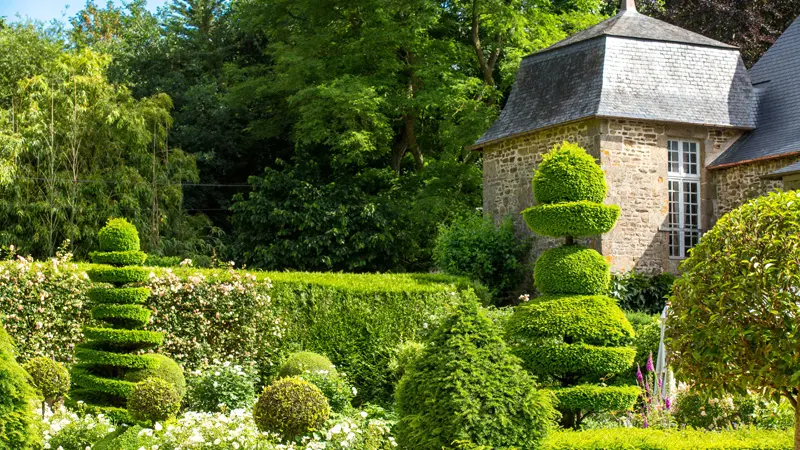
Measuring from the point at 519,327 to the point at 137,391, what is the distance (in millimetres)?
4142

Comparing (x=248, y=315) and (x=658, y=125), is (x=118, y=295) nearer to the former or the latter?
(x=248, y=315)

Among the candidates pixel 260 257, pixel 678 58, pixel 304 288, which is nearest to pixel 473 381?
pixel 304 288

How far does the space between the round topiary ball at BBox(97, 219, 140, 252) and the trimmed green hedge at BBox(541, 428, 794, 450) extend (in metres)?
5.79

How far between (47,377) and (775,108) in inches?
563

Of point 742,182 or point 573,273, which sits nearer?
point 573,273

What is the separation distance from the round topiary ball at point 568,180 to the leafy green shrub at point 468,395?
4459 mm

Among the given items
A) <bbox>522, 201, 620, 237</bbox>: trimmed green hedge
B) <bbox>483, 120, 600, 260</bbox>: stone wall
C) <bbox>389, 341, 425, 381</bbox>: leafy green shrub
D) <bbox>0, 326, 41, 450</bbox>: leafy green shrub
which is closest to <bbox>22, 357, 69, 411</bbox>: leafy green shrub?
<bbox>0, 326, 41, 450</bbox>: leafy green shrub

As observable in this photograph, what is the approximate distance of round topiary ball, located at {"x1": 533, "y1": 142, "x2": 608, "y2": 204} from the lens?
11969 mm

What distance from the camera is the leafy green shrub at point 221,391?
11844mm

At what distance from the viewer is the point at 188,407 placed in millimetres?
12250

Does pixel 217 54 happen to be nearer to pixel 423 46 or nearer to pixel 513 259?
pixel 423 46

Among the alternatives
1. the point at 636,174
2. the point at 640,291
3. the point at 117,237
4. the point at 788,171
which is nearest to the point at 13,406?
the point at 117,237

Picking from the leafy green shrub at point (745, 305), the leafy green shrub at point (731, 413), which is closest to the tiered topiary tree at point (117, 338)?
the leafy green shrub at point (731, 413)

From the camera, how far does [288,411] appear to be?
942 cm
